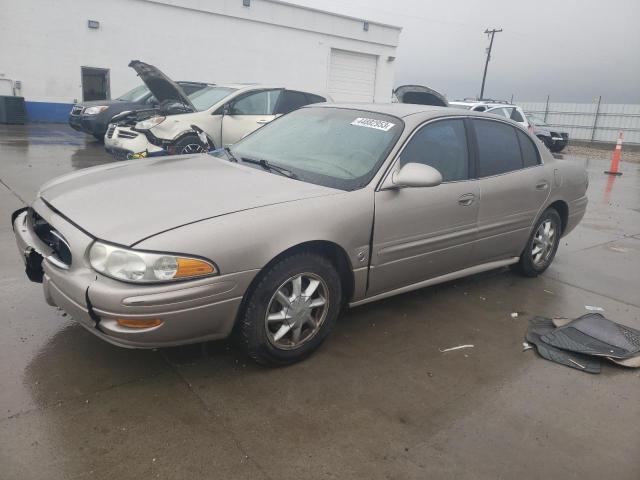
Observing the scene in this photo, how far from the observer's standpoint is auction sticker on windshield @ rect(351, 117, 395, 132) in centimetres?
372

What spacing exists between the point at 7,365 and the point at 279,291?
Answer: 1.54 m

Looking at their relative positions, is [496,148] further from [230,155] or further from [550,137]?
[550,137]

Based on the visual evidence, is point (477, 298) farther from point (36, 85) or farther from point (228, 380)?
point (36, 85)

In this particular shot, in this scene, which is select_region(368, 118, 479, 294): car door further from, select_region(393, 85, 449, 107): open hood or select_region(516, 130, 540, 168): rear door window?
select_region(393, 85, 449, 107): open hood

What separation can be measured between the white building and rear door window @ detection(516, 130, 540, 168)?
1594cm

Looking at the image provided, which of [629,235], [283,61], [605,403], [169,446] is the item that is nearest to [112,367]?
[169,446]

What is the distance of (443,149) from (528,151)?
1.23m

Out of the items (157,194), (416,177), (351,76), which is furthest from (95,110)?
(351,76)

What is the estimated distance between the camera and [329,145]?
374 cm

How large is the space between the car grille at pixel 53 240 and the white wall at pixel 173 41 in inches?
609

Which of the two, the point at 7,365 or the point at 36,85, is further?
the point at 36,85

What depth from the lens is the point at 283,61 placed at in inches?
817

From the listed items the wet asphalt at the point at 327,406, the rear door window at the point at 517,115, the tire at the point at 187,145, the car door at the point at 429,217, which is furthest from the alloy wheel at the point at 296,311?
the rear door window at the point at 517,115

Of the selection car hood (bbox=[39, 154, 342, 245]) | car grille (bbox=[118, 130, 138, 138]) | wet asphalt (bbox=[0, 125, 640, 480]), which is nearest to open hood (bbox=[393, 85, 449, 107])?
car grille (bbox=[118, 130, 138, 138])
